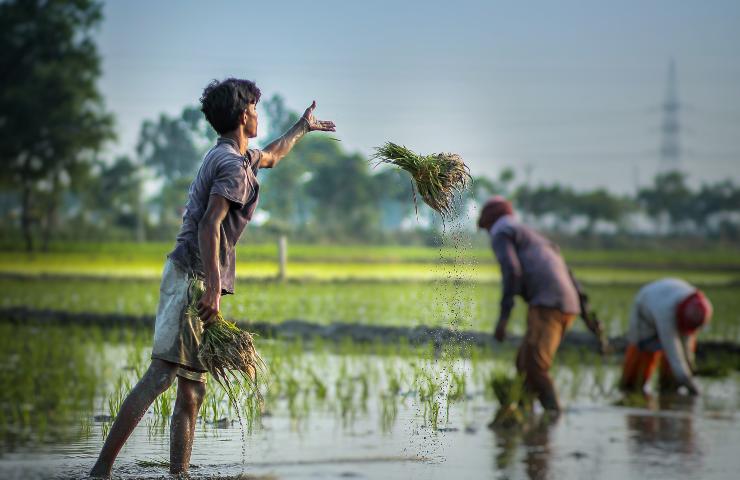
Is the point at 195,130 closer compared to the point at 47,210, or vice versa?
the point at 195,130

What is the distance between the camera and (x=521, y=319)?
1853 cm

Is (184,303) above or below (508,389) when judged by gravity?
above

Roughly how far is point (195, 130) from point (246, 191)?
14.2 ft

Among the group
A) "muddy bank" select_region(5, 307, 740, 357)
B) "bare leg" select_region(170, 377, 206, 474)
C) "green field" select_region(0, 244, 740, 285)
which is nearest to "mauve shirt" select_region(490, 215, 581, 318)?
"bare leg" select_region(170, 377, 206, 474)

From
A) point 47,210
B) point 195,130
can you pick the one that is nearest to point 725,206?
point 47,210

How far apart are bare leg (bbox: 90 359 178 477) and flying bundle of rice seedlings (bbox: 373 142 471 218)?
152 centimetres

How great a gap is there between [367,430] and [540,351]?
153 cm

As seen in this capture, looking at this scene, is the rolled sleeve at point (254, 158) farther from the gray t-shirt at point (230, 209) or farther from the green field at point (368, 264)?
the green field at point (368, 264)

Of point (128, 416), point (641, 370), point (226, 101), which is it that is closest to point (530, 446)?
point (128, 416)

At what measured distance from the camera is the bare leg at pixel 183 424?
4.91m

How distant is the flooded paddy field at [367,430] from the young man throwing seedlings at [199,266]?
388mm

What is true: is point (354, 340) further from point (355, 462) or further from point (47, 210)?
point (47, 210)

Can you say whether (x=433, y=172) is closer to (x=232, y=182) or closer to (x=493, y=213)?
(x=232, y=182)

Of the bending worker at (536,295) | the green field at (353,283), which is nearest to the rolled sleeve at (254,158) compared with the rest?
the green field at (353,283)
